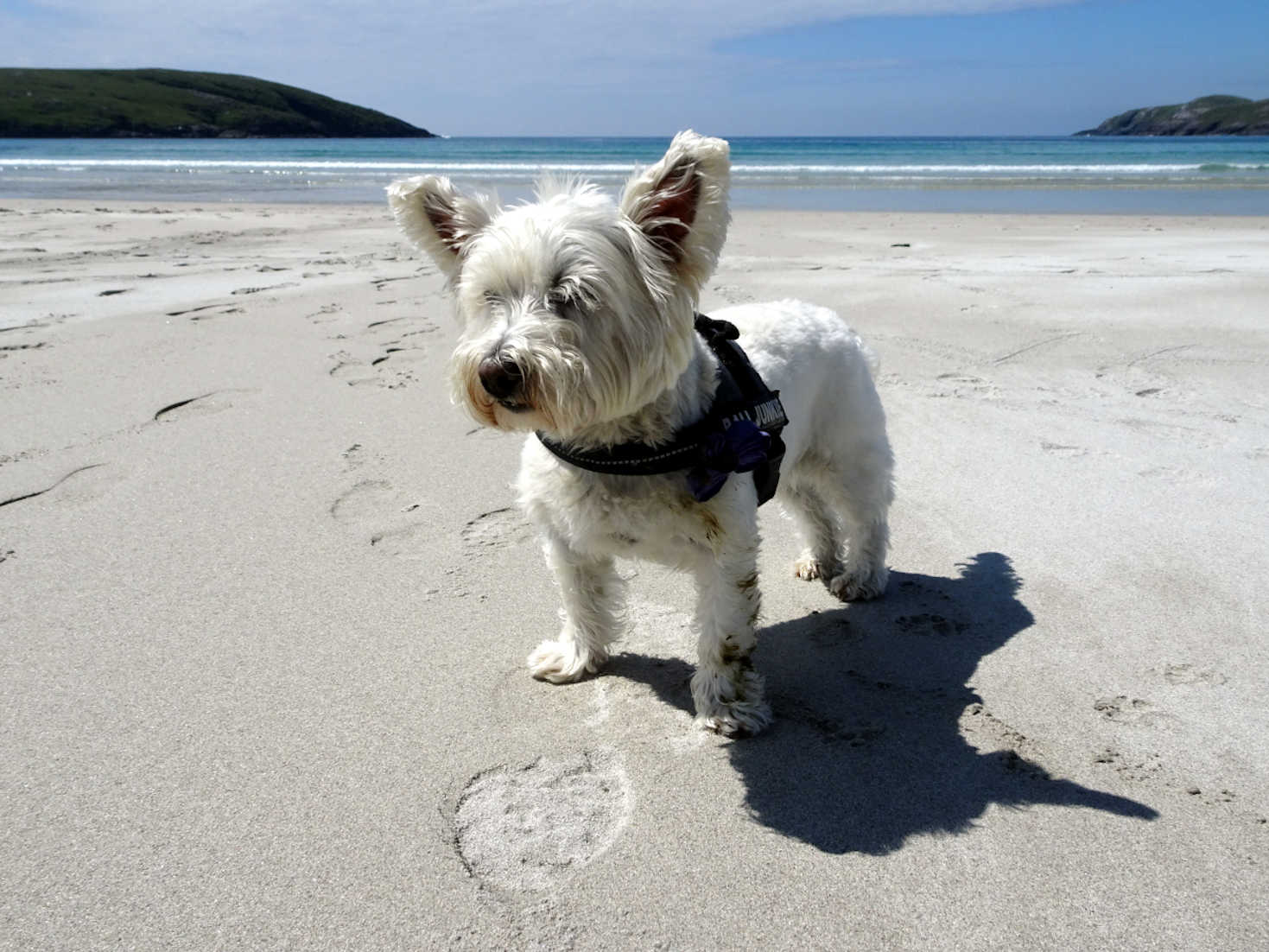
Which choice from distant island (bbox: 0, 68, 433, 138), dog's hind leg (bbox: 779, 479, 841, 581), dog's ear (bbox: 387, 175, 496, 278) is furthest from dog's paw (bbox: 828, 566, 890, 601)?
distant island (bbox: 0, 68, 433, 138)

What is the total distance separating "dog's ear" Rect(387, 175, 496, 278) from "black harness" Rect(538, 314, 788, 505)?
67 centimetres

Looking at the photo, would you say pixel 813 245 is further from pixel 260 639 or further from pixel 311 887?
pixel 311 887

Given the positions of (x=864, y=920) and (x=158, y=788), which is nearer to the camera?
(x=864, y=920)

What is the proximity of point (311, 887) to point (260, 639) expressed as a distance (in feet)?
4.21

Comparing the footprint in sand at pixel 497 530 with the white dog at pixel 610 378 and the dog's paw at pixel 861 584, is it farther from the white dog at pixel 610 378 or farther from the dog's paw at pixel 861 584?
the dog's paw at pixel 861 584

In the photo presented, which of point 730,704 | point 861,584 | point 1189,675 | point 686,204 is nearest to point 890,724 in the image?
point 730,704

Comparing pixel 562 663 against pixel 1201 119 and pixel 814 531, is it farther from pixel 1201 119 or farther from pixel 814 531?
pixel 1201 119

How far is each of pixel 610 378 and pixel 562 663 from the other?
3.67 feet

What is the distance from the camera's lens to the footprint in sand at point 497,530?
13.5 ft

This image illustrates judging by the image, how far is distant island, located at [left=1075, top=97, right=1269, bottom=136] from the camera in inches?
3285

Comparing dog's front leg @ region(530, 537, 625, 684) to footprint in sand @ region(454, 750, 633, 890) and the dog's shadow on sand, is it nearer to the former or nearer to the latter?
the dog's shadow on sand

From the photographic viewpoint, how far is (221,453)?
4.87 meters

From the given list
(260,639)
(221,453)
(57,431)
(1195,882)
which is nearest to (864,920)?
(1195,882)

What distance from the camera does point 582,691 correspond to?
3.22m
